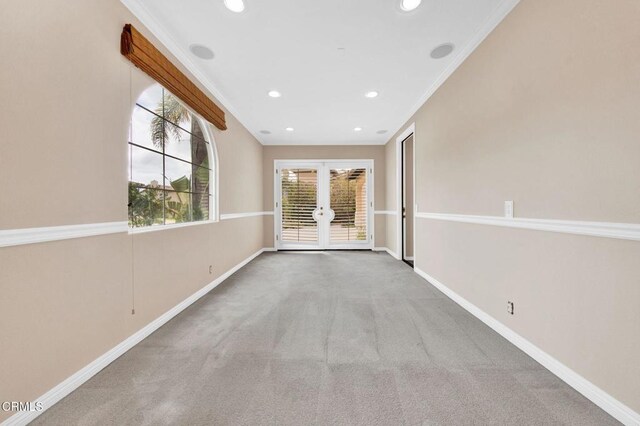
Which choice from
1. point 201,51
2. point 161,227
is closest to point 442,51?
point 201,51

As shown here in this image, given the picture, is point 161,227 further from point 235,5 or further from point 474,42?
point 474,42

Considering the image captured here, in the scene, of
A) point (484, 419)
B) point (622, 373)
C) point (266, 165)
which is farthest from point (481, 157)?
point (266, 165)

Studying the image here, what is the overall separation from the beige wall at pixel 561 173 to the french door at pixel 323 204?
3.55 metres

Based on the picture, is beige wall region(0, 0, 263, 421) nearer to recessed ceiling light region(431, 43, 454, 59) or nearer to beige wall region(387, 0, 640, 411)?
A: recessed ceiling light region(431, 43, 454, 59)

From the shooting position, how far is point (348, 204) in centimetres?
602

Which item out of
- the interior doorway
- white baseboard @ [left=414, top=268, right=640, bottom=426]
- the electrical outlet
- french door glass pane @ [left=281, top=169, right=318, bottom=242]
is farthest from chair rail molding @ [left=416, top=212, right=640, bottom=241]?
french door glass pane @ [left=281, top=169, right=318, bottom=242]

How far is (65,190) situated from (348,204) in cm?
504

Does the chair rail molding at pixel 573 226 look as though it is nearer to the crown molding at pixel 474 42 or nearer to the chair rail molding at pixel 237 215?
the crown molding at pixel 474 42

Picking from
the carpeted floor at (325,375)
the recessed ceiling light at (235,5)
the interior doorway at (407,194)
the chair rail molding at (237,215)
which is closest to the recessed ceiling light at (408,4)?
the recessed ceiling light at (235,5)

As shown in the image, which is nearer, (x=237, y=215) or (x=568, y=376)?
(x=568, y=376)

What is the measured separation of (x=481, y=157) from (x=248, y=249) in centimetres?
386

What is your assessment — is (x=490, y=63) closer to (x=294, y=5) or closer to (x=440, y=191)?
(x=440, y=191)

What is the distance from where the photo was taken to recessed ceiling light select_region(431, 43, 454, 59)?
7.77 ft

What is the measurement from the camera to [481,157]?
7.36 feet
